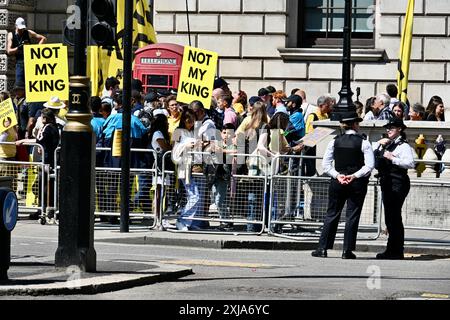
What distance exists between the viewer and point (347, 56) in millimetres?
23359

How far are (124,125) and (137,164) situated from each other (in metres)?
1.37

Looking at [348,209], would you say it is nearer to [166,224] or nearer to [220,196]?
[220,196]

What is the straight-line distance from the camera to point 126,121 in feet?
66.2

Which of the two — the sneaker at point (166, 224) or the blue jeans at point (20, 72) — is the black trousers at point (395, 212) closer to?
the sneaker at point (166, 224)

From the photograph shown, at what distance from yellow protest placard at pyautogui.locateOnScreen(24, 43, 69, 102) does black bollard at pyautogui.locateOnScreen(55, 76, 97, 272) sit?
751 centimetres

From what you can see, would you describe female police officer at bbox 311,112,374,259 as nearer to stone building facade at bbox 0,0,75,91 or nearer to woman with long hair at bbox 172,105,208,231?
woman with long hair at bbox 172,105,208,231

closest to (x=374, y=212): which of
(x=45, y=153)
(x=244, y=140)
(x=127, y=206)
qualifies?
(x=244, y=140)

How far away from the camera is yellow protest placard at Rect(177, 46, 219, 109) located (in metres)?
22.3

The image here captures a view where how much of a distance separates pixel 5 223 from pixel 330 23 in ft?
60.3

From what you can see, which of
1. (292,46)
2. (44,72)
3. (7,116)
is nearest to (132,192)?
(44,72)

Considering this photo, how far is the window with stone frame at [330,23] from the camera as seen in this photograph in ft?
101

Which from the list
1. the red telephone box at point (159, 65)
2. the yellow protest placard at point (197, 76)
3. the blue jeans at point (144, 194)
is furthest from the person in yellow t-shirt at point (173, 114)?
the red telephone box at point (159, 65)

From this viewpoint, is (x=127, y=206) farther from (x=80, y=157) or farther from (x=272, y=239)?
(x=80, y=157)

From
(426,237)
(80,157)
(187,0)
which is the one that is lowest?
(426,237)
